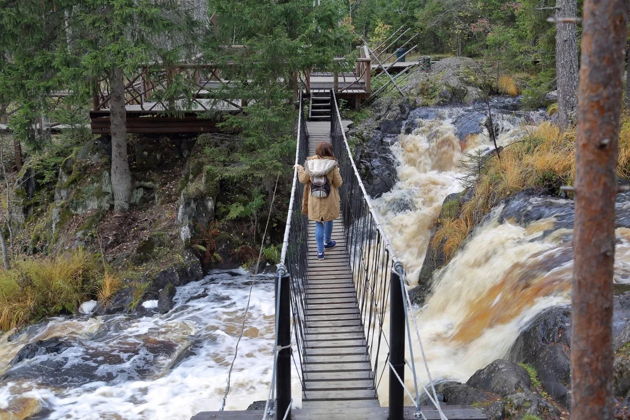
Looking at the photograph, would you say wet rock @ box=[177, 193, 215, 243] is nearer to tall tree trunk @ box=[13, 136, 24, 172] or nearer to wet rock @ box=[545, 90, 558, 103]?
tall tree trunk @ box=[13, 136, 24, 172]

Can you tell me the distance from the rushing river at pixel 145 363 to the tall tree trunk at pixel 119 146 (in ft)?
10.4

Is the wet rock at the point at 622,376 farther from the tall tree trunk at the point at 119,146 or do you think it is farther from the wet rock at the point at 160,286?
the tall tree trunk at the point at 119,146

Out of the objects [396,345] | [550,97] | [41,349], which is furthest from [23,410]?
[550,97]

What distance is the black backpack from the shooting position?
6.11 metres

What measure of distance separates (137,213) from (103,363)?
4.83 metres

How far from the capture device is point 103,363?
729 cm

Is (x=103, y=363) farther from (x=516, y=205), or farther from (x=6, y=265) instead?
(x=516, y=205)

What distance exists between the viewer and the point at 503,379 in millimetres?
4219

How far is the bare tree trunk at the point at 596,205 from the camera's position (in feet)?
7.04

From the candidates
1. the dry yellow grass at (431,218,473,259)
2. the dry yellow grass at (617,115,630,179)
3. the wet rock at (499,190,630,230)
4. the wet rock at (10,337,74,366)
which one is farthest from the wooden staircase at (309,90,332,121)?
the wet rock at (10,337,74,366)

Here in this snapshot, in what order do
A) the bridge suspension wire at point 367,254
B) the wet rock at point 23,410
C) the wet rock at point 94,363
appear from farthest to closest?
1. the wet rock at point 94,363
2. the wet rock at point 23,410
3. the bridge suspension wire at point 367,254

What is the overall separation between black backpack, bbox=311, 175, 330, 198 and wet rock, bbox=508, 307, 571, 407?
2487mm

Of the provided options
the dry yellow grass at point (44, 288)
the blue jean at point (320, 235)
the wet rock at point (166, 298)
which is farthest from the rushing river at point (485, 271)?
the dry yellow grass at point (44, 288)

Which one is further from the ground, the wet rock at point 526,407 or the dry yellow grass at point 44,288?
the wet rock at point 526,407
